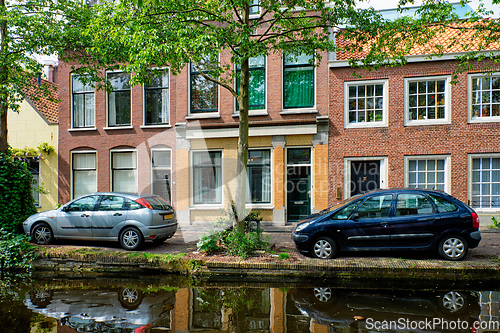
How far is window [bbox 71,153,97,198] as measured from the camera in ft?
49.0

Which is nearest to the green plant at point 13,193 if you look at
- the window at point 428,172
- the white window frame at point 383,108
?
the white window frame at point 383,108

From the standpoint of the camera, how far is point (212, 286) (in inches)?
257

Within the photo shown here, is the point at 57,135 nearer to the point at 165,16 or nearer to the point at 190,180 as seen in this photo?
the point at 190,180

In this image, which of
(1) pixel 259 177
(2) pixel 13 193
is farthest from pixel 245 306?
(1) pixel 259 177

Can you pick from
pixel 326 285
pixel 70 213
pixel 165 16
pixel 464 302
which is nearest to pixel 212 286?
pixel 326 285

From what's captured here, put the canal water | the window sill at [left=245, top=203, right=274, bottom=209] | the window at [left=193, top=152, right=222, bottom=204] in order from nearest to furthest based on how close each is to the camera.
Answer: the canal water → the window sill at [left=245, top=203, right=274, bottom=209] → the window at [left=193, top=152, right=222, bottom=204]

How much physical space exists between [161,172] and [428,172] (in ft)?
35.1

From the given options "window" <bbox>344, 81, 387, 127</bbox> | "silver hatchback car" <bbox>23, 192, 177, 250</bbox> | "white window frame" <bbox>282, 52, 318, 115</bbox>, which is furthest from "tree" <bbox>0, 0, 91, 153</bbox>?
"window" <bbox>344, 81, 387, 127</bbox>

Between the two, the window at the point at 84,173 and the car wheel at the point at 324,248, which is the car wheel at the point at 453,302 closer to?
the car wheel at the point at 324,248

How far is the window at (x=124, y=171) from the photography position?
14523 mm

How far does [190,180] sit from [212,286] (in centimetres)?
791

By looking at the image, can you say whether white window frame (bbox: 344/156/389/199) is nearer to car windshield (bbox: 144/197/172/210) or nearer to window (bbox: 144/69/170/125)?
car windshield (bbox: 144/197/172/210)

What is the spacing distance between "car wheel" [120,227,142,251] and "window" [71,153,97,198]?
717 centimetres

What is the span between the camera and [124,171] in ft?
48.1
